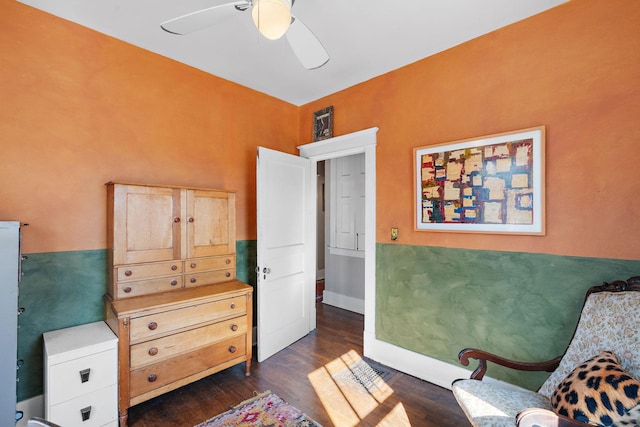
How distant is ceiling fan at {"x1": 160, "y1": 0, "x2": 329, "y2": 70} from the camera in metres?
1.33

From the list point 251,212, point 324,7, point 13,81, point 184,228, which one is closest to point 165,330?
point 184,228

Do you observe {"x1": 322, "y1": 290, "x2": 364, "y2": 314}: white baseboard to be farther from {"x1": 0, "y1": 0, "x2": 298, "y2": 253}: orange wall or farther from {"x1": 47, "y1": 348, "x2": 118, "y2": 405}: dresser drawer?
{"x1": 47, "y1": 348, "x2": 118, "y2": 405}: dresser drawer

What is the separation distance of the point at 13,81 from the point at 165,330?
2001 mm

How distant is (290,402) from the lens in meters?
2.25

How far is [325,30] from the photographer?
2.22 metres

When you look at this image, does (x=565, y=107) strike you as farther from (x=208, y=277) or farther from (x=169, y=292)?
(x=169, y=292)

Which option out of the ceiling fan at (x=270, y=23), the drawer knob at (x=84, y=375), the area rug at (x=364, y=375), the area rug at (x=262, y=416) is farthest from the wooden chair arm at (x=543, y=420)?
the drawer knob at (x=84, y=375)

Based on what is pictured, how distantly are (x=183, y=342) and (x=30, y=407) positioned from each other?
1.06 m

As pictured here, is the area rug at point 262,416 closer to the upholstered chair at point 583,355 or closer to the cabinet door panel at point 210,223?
the upholstered chair at point 583,355

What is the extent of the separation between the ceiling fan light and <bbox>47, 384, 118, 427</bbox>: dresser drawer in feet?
7.74

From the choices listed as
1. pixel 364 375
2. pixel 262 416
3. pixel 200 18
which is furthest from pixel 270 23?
pixel 364 375

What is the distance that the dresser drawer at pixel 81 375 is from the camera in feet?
5.64

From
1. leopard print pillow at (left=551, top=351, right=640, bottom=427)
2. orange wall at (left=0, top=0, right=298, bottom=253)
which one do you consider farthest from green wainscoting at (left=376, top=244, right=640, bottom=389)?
orange wall at (left=0, top=0, right=298, bottom=253)

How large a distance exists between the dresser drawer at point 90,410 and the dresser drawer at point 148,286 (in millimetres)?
613
